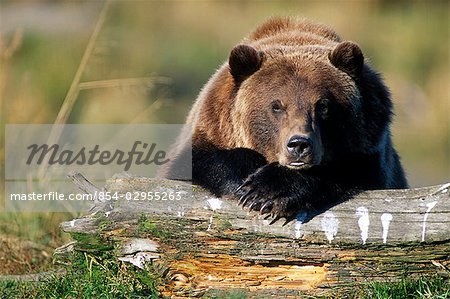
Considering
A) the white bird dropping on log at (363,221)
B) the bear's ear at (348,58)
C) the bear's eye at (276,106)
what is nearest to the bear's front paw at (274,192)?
the white bird dropping on log at (363,221)

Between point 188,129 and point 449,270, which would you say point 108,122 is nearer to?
point 188,129

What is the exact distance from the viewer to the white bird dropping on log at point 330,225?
609 cm

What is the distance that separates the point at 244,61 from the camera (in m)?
7.06

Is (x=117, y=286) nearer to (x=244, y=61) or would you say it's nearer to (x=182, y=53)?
(x=244, y=61)

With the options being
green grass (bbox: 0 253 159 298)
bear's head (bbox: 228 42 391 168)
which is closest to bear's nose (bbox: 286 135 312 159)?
bear's head (bbox: 228 42 391 168)

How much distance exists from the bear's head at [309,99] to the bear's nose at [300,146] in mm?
251

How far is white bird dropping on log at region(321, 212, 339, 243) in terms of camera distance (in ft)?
20.0

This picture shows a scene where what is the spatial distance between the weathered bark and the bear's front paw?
0.08 meters

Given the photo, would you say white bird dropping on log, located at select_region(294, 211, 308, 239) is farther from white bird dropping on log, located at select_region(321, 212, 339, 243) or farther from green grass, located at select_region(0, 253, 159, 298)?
green grass, located at select_region(0, 253, 159, 298)

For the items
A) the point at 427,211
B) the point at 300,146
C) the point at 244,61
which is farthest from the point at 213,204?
the point at 427,211

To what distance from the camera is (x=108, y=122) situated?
14203mm

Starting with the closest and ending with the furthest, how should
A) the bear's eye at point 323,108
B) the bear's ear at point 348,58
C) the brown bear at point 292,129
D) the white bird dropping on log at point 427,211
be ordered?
the white bird dropping on log at point 427,211 → the brown bear at point 292,129 → the bear's eye at point 323,108 → the bear's ear at point 348,58

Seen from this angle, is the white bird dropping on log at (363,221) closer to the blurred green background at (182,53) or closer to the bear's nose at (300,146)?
the bear's nose at (300,146)

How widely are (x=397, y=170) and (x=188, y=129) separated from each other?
1956 millimetres
